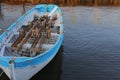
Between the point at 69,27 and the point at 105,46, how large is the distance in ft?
25.2

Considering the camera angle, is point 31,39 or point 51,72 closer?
point 51,72

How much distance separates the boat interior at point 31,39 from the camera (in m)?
18.0

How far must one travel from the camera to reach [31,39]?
20.2 meters

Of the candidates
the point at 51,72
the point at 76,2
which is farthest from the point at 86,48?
the point at 76,2

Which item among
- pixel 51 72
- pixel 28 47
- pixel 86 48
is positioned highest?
pixel 28 47

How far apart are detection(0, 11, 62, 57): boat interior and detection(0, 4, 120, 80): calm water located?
1991mm

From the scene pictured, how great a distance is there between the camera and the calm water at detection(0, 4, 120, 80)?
18.8 m

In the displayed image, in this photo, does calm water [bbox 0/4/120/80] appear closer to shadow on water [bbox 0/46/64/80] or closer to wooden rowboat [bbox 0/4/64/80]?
shadow on water [bbox 0/46/64/80]

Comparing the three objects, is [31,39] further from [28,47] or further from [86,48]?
[86,48]

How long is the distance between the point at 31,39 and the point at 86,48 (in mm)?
6352

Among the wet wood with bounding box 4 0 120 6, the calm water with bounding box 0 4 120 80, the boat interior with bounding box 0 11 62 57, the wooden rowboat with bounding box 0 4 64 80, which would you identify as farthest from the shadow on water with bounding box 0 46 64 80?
the wet wood with bounding box 4 0 120 6

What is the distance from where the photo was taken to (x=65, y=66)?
2011 centimetres

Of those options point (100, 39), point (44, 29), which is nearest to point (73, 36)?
point (100, 39)

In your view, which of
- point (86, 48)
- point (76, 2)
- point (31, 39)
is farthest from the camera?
point (76, 2)
